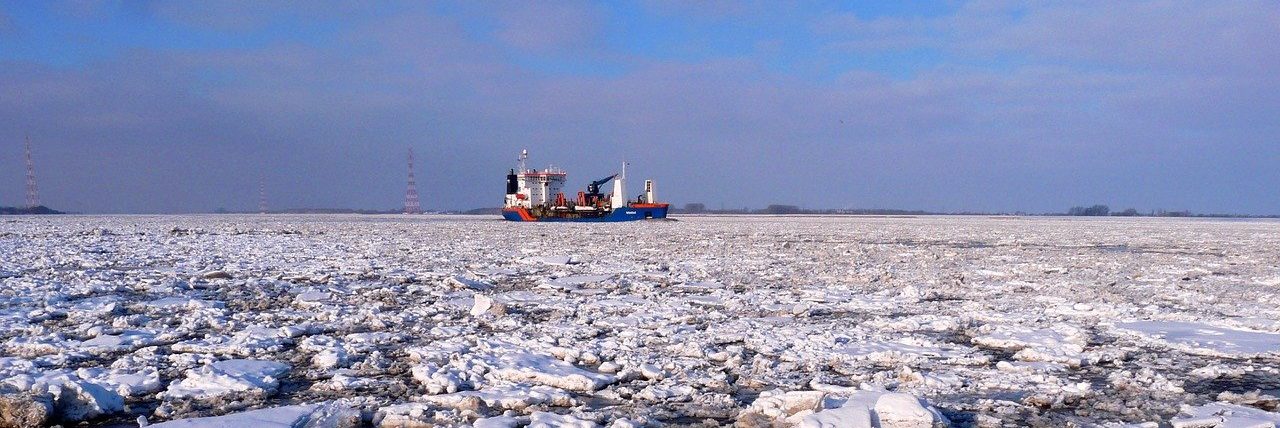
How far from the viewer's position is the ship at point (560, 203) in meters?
34.5

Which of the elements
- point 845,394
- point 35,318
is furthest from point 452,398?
point 35,318

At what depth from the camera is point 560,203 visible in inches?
1409

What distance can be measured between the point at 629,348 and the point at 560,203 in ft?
105

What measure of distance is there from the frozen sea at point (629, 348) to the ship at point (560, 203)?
26.5 meters

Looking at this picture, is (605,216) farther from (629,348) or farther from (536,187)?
(629,348)

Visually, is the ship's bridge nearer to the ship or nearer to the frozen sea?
the ship

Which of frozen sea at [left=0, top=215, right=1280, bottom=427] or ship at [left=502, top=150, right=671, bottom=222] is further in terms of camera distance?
ship at [left=502, top=150, right=671, bottom=222]

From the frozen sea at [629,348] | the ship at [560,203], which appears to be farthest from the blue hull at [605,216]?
the frozen sea at [629,348]

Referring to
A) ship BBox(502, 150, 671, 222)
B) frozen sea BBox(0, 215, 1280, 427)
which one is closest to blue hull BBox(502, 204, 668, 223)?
ship BBox(502, 150, 671, 222)

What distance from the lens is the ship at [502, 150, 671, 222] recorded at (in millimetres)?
34531

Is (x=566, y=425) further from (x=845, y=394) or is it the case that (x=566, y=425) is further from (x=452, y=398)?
(x=845, y=394)

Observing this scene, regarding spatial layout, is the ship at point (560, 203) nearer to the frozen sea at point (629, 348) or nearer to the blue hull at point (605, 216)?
the blue hull at point (605, 216)

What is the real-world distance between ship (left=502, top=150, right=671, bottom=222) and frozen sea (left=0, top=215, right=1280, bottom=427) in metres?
26.5

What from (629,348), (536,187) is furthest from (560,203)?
(629,348)
